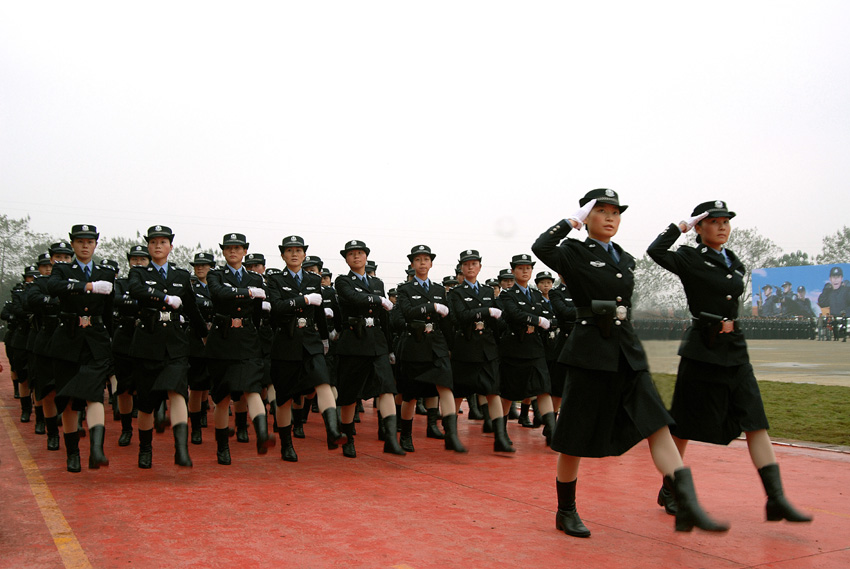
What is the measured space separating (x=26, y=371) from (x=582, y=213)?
977cm

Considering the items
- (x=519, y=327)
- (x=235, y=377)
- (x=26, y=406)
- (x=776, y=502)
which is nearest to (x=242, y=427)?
(x=235, y=377)

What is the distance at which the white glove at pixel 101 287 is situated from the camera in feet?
22.4

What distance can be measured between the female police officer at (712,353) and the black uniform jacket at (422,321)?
3307 millimetres

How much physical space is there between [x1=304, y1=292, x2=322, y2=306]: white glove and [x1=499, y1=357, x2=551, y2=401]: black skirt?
2.42 meters

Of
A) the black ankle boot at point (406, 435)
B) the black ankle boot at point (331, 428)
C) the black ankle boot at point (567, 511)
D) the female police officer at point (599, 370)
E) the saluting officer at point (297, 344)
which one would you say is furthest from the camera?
the black ankle boot at point (406, 435)

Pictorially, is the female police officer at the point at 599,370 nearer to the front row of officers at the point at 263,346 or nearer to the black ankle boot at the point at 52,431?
the front row of officers at the point at 263,346

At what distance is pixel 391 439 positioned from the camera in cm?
785

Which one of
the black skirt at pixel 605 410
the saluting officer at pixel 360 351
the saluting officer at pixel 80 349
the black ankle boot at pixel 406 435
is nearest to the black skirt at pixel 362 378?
the saluting officer at pixel 360 351

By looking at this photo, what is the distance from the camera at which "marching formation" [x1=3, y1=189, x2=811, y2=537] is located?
4.76m

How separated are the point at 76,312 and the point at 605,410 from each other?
496cm

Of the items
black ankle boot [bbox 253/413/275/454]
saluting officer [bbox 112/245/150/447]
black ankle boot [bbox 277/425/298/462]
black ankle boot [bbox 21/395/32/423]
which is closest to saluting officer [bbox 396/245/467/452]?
black ankle boot [bbox 277/425/298/462]

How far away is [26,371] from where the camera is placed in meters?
11.4

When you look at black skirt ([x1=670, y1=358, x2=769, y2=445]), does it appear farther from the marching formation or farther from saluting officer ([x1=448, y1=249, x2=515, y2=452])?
saluting officer ([x1=448, y1=249, x2=515, y2=452])

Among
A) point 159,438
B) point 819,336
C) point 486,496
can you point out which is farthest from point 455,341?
point 819,336
